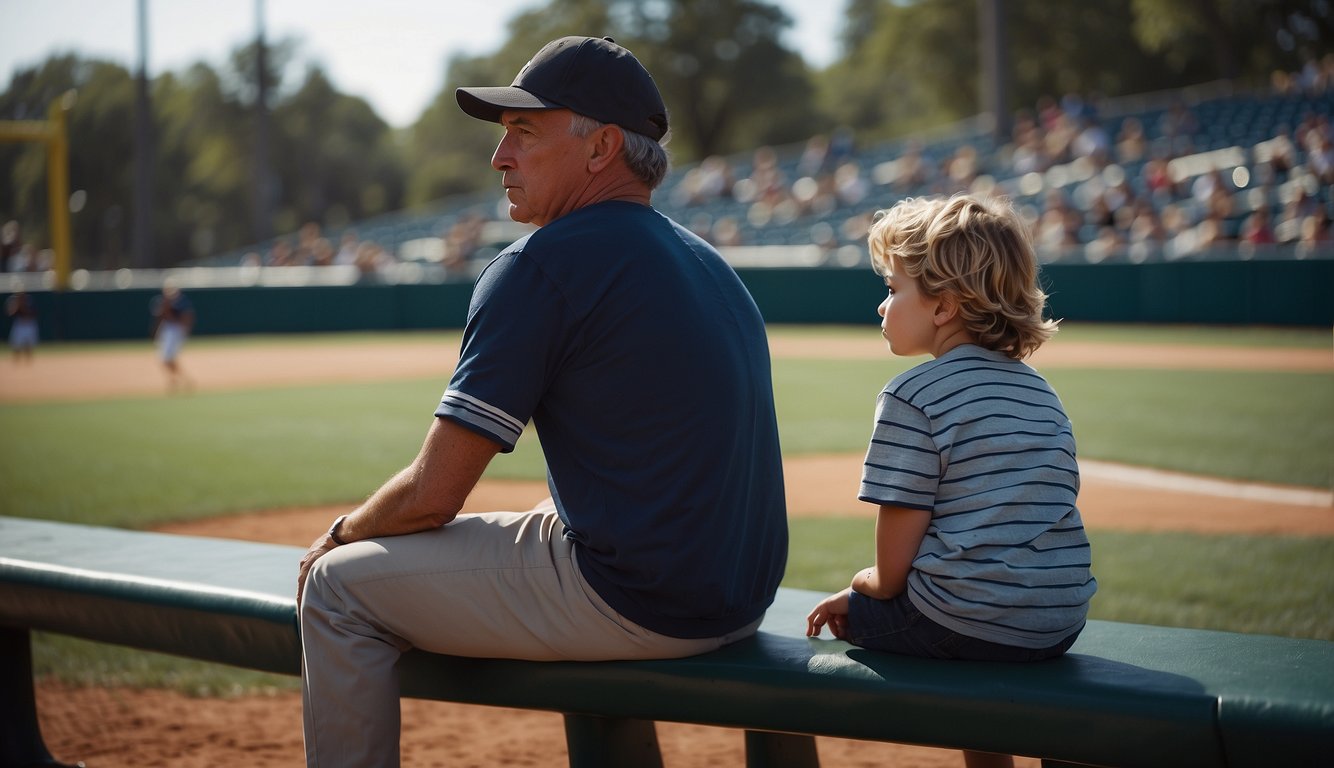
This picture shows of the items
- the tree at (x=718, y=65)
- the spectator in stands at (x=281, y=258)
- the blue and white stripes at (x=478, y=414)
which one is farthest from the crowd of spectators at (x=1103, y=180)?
the tree at (x=718, y=65)

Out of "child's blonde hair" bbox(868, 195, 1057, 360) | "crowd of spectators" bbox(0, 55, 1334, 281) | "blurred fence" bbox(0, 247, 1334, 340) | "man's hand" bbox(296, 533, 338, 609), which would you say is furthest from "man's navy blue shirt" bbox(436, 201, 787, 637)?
"crowd of spectators" bbox(0, 55, 1334, 281)

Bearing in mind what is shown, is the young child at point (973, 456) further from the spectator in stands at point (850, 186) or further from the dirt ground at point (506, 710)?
the spectator in stands at point (850, 186)

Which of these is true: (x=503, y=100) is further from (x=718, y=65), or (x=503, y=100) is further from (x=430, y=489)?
(x=718, y=65)

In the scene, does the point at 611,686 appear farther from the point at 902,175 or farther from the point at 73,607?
the point at 902,175

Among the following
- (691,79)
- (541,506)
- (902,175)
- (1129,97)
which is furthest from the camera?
(691,79)

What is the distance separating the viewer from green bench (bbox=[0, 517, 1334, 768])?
2.16m

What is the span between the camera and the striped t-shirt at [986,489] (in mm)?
2291

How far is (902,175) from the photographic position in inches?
1110

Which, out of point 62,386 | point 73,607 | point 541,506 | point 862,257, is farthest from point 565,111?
point 862,257

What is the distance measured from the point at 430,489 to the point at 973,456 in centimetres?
102

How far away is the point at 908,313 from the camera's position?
7.97 ft

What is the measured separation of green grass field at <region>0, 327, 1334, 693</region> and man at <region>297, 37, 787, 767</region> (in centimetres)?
275

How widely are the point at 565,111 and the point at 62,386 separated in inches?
665

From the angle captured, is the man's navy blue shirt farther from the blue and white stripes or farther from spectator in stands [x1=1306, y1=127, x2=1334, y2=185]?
spectator in stands [x1=1306, y1=127, x2=1334, y2=185]
